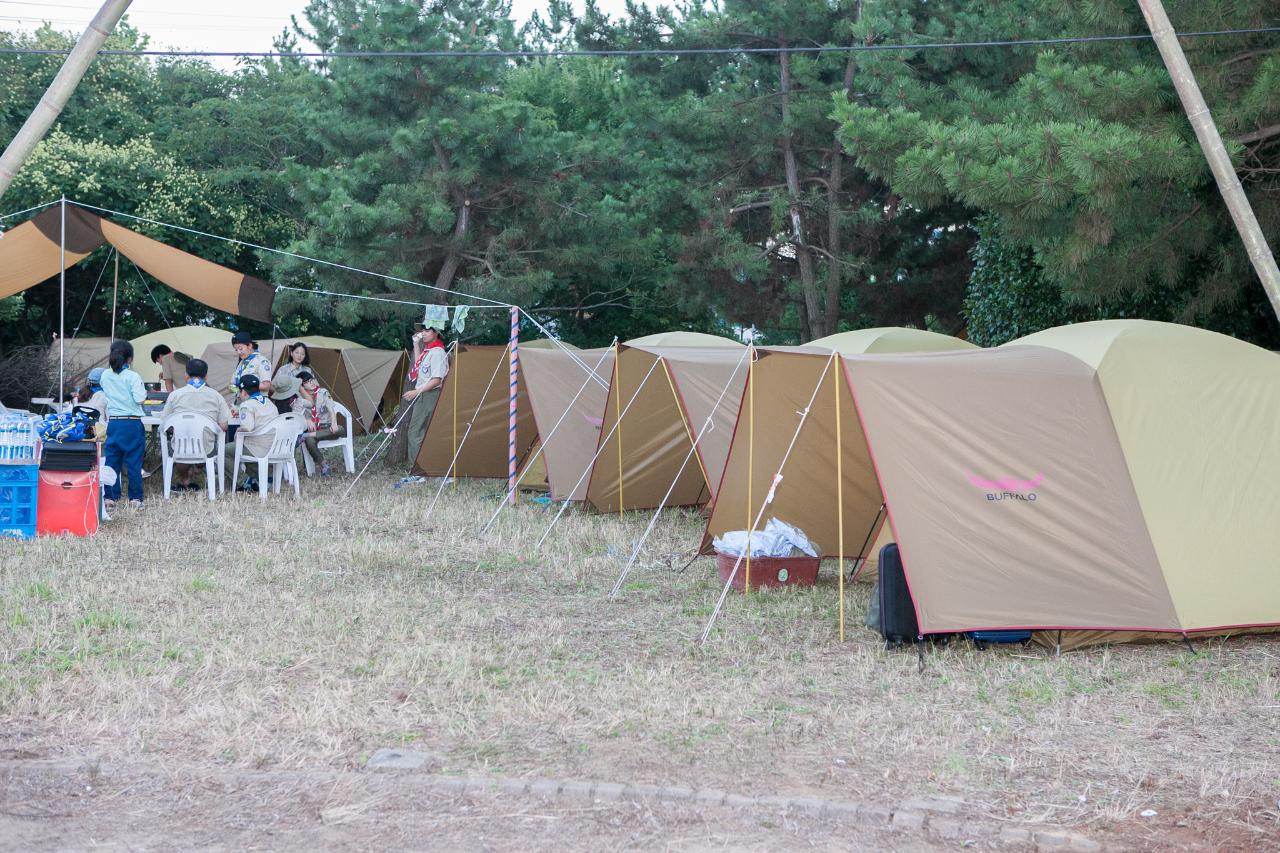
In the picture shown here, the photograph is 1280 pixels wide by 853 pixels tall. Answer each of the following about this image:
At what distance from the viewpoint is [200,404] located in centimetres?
1020

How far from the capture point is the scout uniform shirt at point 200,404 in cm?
1020

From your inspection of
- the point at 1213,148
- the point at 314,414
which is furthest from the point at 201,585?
the point at 1213,148

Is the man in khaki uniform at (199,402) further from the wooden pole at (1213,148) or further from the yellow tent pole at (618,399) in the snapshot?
the wooden pole at (1213,148)

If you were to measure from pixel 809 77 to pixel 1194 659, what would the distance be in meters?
11.2

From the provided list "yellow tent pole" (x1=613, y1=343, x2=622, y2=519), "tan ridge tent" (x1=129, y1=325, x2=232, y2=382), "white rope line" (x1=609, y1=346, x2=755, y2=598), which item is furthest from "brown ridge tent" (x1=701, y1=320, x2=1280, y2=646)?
"tan ridge tent" (x1=129, y1=325, x2=232, y2=382)

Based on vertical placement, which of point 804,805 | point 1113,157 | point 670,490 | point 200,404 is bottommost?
point 804,805

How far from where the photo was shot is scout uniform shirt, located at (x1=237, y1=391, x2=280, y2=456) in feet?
34.2

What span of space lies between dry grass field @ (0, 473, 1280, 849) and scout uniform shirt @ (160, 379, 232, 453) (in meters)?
3.01

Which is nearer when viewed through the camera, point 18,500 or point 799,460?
point 799,460

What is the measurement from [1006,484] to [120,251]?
8941mm

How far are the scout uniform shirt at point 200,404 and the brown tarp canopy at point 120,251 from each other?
1.42 meters

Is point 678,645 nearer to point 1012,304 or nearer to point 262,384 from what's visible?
point 262,384

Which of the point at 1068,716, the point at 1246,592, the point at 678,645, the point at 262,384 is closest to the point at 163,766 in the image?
the point at 678,645

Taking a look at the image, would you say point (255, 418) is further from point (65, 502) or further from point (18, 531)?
point (18, 531)
